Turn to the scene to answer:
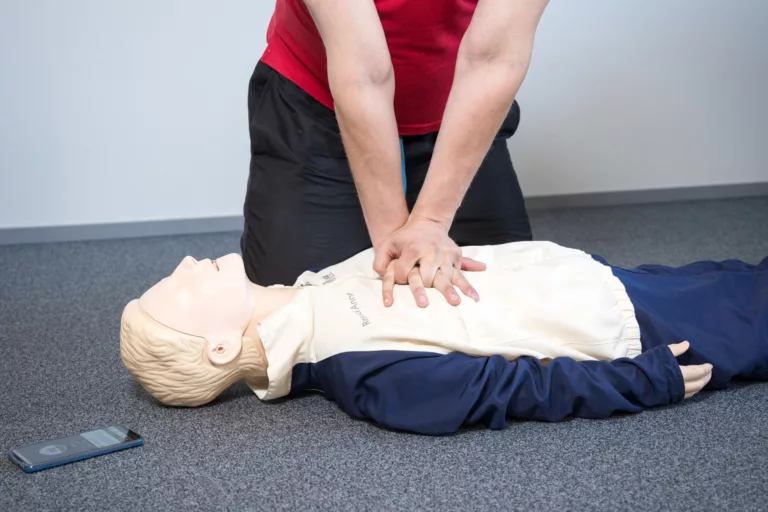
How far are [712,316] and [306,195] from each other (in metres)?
0.80

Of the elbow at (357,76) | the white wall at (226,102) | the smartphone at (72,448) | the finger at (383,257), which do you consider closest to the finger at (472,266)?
the finger at (383,257)

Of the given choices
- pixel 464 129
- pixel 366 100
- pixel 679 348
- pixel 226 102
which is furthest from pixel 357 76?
pixel 226 102

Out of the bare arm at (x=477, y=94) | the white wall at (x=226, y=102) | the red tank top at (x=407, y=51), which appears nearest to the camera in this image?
the bare arm at (x=477, y=94)

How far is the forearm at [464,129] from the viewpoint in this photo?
4.71ft

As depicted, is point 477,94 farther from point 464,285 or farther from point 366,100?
point 464,285

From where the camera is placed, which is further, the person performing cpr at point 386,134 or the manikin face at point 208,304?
the person performing cpr at point 386,134

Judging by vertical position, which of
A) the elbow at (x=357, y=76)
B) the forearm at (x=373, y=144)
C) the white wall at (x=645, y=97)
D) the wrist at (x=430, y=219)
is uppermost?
the elbow at (x=357, y=76)

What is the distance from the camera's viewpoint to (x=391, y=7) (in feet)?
4.97

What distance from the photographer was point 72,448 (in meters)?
1.20

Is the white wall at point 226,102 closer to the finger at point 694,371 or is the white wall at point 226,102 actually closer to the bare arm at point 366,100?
the bare arm at point 366,100

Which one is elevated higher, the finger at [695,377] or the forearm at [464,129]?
the forearm at [464,129]


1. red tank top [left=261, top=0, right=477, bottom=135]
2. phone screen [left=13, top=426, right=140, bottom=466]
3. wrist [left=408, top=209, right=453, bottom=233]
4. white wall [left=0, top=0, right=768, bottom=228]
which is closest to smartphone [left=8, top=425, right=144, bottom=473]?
phone screen [left=13, top=426, right=140, bottom=466]

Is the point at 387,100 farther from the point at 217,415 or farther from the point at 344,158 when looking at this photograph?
the point at 217,415

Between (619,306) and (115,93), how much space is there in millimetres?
1768
